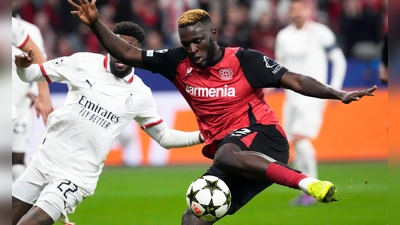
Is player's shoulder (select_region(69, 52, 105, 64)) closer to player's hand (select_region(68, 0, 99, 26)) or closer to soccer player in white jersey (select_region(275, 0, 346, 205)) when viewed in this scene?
player's hand (select_region(68, 0, 99, 26))

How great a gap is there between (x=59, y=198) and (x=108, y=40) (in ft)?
4.35

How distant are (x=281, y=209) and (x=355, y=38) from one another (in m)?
8.57

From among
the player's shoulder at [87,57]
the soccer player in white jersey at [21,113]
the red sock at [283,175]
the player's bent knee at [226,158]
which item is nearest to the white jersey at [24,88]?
the soccer player in white jersey at [21,113]

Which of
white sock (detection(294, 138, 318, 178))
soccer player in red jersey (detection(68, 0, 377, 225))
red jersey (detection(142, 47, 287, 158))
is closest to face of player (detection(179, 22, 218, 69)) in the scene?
soccer player in red jersey (detection(68, 0, 377, 225))

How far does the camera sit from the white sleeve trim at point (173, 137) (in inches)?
237

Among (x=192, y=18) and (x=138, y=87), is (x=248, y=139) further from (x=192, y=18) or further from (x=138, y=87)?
(x=138, y=87)

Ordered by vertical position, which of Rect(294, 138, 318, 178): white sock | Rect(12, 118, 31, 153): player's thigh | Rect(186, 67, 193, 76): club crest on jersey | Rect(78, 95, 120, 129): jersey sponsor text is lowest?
Rect(294, 138, 318, 178): white sock

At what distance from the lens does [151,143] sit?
13500 mm

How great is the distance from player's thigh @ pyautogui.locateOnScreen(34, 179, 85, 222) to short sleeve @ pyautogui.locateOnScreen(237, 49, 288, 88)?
1704 millimetres

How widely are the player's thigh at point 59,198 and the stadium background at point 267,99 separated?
241 centimetres

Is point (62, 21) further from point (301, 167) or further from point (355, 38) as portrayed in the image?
point (301, 167)

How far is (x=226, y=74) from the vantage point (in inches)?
208

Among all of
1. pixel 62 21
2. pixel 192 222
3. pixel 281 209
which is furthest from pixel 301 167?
pixel 62 21

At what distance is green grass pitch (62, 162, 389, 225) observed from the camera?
325 inches
